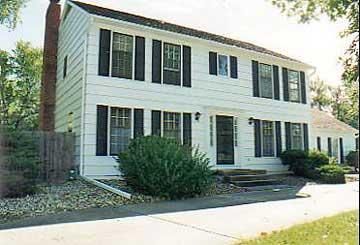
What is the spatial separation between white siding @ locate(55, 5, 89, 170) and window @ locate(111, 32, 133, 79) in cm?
100

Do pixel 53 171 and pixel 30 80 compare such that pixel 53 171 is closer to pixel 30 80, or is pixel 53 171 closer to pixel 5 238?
pixel 5 238

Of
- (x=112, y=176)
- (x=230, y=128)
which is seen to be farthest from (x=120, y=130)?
(x=230, y=128)

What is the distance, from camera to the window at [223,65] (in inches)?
605

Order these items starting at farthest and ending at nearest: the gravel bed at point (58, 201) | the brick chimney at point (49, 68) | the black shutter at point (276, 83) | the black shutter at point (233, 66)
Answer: the black shutter at point (276, 83) < the brick chimney at point (49, 68) < the black shutter at point (233, 66) < the gravel bed at point (58, 201)

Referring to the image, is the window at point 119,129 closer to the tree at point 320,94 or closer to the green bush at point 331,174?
the green bush at point 331,174

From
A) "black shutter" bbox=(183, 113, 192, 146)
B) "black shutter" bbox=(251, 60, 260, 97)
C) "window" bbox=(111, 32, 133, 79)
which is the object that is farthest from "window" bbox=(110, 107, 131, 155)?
"black shutter" bbox=(251, 60, 260, 97)

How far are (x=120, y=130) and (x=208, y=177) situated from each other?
3610mm

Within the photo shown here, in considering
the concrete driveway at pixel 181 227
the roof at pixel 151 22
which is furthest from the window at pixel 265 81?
the concrete driveway at pixel 181 227

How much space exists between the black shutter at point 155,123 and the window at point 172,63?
1231 millimetres

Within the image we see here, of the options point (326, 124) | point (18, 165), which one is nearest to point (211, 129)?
point (18, 165)

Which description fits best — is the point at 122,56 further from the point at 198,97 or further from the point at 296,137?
the point at 296,137

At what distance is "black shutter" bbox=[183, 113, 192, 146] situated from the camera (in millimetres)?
13900

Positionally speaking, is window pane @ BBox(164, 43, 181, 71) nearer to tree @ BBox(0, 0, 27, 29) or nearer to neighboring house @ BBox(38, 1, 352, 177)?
neighboring house @ BBox(38, 1, 352, 177)

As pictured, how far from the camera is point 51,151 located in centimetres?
1177
